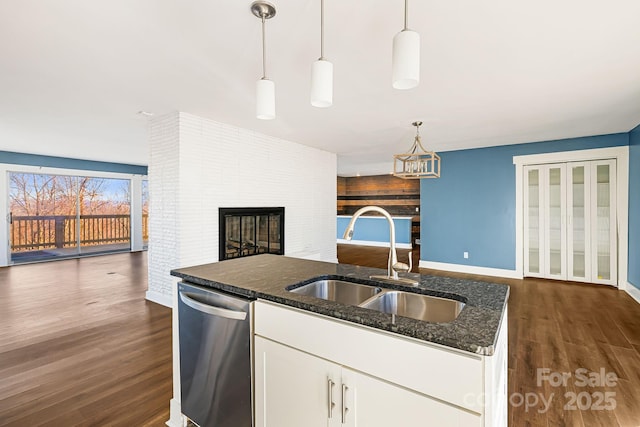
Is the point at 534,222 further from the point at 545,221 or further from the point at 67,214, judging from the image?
the point at 67,214

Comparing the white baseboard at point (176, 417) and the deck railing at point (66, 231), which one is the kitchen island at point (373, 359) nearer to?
the white baseboard at point (176, 417)

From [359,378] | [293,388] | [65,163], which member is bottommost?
[293,388]

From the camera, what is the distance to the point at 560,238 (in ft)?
17.1

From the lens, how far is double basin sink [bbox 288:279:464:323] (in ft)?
4.66

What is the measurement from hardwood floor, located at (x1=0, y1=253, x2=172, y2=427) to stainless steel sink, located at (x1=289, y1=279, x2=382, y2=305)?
3.98 feet

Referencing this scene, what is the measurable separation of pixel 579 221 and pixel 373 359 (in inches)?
225

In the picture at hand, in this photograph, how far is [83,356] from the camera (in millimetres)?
2596

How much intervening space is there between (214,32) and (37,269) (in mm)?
6674

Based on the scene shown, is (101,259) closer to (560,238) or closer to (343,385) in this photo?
(343,385)

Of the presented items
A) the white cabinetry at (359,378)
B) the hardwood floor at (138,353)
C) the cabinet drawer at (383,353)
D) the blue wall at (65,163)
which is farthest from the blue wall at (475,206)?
the blue wall at (65,163)

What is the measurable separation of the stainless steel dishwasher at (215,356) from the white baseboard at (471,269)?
5.43m

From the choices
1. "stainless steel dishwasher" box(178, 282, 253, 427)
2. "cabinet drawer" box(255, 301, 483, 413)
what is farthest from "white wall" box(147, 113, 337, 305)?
"cabinet drawer" box(255, 301, 483, 413)

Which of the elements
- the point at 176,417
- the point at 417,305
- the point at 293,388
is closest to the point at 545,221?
the point at 417,305

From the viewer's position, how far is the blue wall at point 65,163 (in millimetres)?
6445
